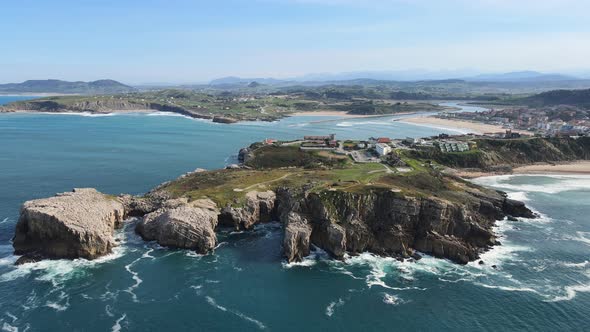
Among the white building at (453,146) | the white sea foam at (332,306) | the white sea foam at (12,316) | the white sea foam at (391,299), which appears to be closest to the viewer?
the white sea foam at (12,316)

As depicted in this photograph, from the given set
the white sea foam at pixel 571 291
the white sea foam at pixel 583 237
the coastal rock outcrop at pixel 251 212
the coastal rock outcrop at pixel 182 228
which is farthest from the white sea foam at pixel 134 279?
the white sea foam at pixel 583 237

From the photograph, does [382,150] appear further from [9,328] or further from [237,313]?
[9,328]

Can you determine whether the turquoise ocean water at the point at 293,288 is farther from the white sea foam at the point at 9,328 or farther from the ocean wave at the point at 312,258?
the ocean wave at the point at 312,258

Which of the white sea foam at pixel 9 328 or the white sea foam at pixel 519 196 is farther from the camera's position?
the white sea foam at pixel 519 196

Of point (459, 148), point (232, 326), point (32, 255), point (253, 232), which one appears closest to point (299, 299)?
point (232, 326)

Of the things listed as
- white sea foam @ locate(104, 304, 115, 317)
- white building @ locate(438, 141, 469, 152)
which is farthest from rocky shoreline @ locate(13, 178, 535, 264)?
white building @ locate(438, 141, 469, 152)

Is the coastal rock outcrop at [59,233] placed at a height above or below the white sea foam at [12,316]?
above

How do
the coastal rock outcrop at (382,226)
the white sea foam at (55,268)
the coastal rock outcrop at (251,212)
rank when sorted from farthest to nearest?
1. the coastal rock outcrop at (251,212)
2. the coastal rock outcrop at (382,226)
3. the white sea foam at (55,268)

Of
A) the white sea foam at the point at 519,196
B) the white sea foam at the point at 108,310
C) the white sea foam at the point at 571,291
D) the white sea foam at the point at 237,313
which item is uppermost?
the white sea foam at the point at 108,310
